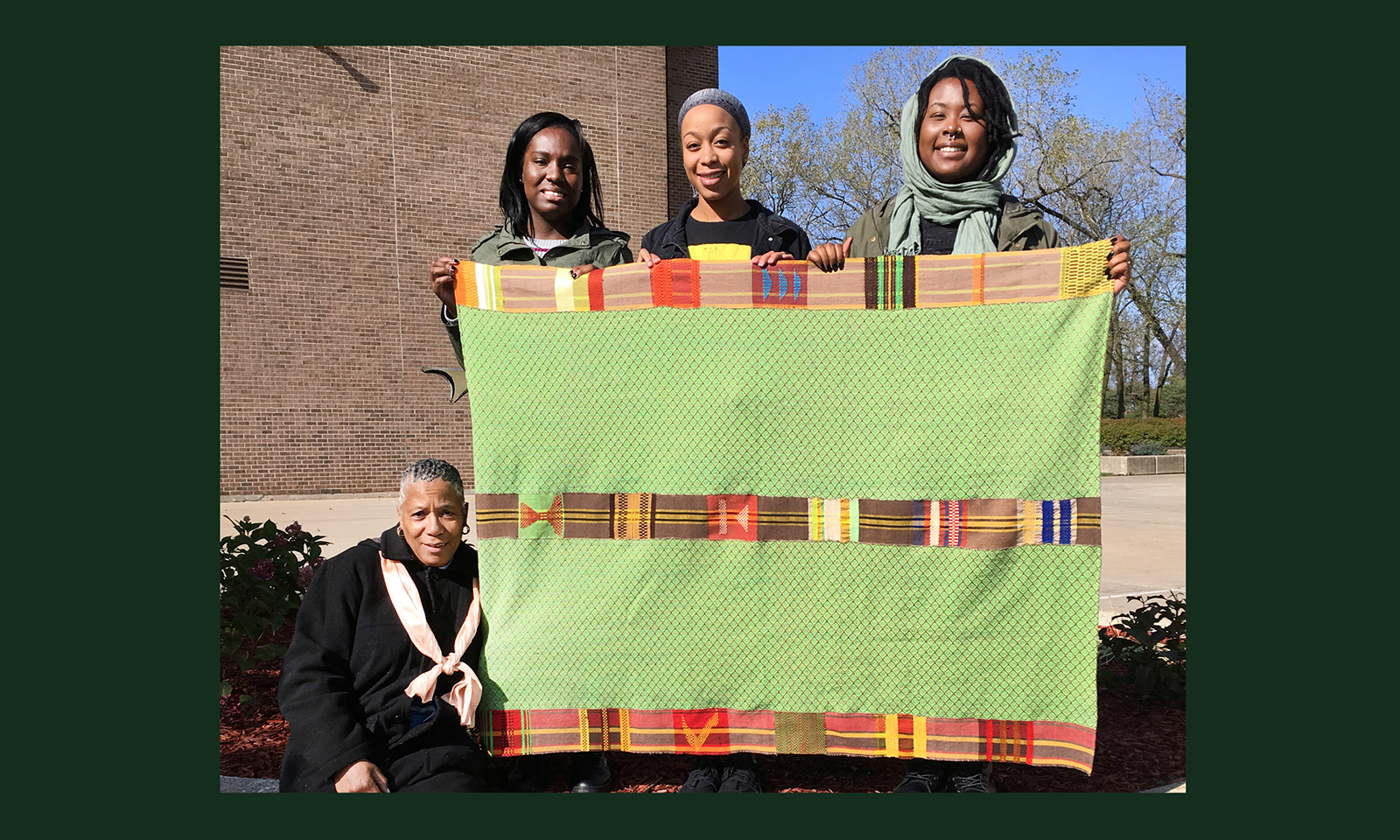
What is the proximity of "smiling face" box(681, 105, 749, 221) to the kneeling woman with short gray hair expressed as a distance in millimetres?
1404

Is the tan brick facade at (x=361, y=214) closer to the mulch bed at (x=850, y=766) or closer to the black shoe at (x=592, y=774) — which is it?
the mulch bed at (x=850, y=766)

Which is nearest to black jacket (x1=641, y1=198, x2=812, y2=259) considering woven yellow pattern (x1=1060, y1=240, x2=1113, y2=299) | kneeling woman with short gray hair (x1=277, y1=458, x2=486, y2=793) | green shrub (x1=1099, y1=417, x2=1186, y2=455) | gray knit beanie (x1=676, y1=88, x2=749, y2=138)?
gray knit beanie (x1=676, y1=88, x2=749, y2=138)

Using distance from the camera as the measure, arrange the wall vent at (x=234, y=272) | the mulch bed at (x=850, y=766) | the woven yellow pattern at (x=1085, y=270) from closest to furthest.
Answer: the woven yellow pattern at (x=1085, y=270) < the mulch bed at (x=850, y=766) < the wall vent at (x=234, y=272)

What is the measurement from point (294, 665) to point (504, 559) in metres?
0.77

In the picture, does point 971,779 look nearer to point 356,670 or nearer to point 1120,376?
point 356,670

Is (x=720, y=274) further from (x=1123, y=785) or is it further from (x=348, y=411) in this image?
(x=348, y=411)

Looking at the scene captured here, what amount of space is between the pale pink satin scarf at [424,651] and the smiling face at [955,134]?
242 centimetres

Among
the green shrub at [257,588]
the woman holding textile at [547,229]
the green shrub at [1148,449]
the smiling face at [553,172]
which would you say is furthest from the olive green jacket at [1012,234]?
the green shrub at [1148,449]

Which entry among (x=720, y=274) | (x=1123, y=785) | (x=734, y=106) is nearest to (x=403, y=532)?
(x=720, y=274)

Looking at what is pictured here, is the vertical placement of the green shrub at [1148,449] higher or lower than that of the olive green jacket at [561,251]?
lower

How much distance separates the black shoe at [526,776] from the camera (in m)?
3.49

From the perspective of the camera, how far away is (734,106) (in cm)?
349

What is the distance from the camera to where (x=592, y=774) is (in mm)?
3488

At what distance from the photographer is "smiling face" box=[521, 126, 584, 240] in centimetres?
360
